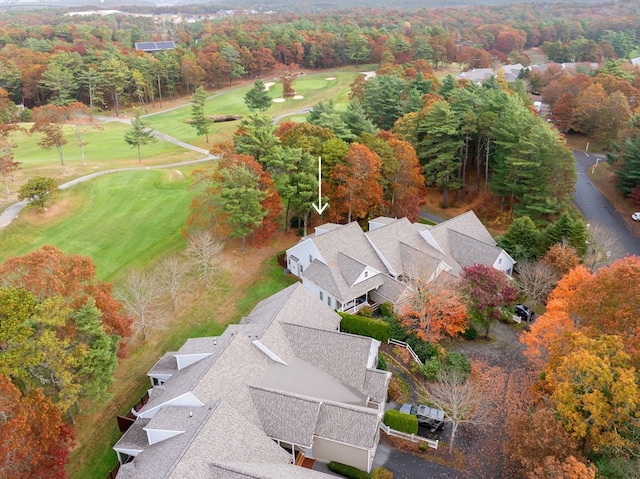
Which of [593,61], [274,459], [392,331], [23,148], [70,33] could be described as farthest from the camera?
[70,33]

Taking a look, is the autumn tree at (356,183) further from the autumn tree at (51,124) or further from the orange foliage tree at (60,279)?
the autumn tree at (51,124)

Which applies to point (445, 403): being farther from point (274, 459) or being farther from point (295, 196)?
point (295, 196)

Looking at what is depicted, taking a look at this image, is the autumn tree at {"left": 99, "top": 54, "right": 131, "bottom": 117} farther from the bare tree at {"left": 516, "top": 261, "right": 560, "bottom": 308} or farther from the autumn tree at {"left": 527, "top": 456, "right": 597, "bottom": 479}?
the autumn tree at {"left": 527, "top": 456, "right": 597, "bottom": 479}

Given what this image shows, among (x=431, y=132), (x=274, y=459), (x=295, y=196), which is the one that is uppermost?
(x=431, y=132)

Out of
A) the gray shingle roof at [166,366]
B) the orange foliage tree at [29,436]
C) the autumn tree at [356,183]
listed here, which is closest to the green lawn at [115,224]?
the gray shingle roof at [166,366]

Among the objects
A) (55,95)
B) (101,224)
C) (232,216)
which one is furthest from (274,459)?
(55,95)

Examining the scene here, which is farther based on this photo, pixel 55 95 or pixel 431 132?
pixel 55 95

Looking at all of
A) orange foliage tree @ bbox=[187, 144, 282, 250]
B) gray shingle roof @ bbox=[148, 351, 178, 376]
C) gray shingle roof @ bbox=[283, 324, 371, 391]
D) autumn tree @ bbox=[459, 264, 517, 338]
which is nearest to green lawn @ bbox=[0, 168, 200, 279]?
orange foliage tree @ bbox=[187, 144, 282, 250]
